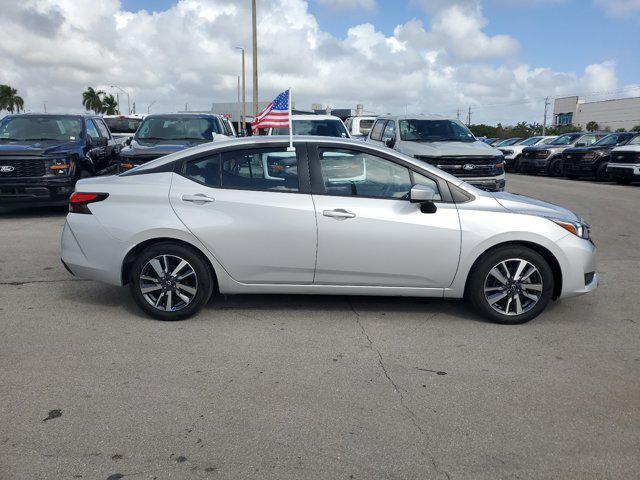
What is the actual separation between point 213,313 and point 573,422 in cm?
315

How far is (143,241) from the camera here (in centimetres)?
504

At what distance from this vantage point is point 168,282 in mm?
5059

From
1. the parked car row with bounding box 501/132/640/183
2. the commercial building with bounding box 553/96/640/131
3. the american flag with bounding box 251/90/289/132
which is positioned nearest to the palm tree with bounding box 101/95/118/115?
the commercial building with bounding box 553/96/640/131

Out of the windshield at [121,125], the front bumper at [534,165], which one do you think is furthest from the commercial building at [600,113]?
the windshield at [121,125]

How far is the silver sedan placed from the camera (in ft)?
16.3

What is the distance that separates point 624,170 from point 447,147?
913cm

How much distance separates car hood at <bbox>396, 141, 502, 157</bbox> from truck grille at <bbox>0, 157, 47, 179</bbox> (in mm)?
6939

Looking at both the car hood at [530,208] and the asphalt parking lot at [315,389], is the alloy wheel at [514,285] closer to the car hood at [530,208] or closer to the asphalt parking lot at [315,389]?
the asphalt parking lot at [315,389]

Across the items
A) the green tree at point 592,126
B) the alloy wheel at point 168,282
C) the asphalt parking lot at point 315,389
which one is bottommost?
the asphalt parking lot at point 315,389

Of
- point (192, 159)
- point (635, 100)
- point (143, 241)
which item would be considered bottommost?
point (143, 241)

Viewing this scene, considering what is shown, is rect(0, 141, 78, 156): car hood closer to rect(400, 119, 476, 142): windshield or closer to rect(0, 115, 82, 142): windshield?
rect(0, 115, 82, 142): windshield

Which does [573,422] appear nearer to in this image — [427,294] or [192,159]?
[427,294]

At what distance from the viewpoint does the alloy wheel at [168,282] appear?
504 centimetres

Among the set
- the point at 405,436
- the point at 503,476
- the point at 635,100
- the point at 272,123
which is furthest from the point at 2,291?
the point at 635,100
